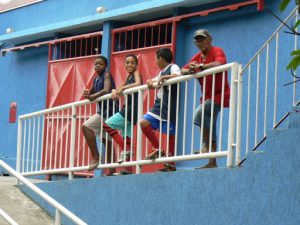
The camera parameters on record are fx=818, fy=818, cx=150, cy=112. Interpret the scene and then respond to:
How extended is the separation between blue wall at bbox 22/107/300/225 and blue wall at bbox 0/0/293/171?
2115mm

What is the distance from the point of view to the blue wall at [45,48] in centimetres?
1063

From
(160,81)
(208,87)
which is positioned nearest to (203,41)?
(208,87)

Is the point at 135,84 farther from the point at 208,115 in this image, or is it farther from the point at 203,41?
the point at 208,115

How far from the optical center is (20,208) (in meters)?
9.98

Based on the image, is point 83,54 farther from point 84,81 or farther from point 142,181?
point 142,181

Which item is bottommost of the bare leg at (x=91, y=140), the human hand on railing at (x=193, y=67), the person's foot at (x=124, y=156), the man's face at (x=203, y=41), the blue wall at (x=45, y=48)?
the person's foot at (x=124, y=156)

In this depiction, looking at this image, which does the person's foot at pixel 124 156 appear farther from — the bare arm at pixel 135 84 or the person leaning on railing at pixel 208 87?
the person leaning on railing at pixel 208 87

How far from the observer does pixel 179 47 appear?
1183cm

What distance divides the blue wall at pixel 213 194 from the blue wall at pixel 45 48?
2115 millimetres

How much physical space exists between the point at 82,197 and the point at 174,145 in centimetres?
165

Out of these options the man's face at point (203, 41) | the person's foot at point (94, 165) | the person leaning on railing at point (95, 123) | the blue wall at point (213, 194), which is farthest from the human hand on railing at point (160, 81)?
the person's foot at point (94, 165)

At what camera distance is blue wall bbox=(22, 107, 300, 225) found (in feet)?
22.7

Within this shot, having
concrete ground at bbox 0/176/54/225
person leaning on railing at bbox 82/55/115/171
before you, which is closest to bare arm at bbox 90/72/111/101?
person leaning on railing at bbox 82/55/115/171

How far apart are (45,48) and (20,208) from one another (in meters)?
6.00
